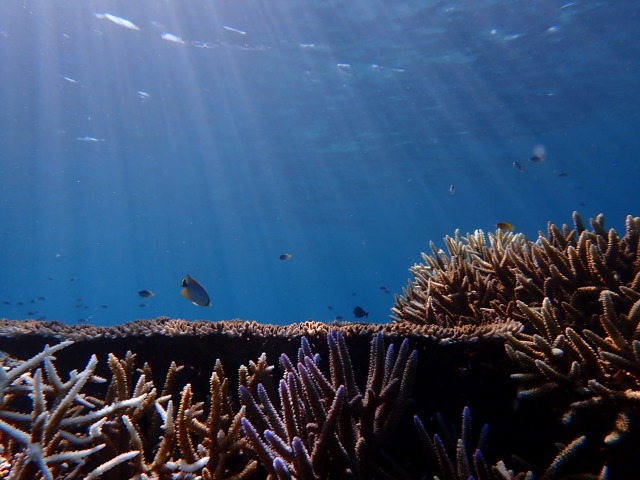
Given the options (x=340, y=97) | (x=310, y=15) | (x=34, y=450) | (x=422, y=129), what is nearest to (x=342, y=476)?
(x=34, y=450)

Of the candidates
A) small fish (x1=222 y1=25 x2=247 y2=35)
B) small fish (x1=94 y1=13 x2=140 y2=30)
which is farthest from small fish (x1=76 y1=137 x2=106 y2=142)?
small fish (x1=222 y1=25 x2=247 y2=35)

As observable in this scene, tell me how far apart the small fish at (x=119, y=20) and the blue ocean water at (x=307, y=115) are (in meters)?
0.33

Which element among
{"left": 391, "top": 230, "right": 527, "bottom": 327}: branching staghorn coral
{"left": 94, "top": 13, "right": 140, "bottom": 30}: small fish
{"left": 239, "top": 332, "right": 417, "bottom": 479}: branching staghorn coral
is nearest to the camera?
{"left": 239, "top": 332, "right": 417, "bottom": 479}: branching staghorn coral

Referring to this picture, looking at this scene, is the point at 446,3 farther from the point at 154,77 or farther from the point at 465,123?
the point at 154,77

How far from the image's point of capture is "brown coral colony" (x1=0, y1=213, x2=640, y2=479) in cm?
229

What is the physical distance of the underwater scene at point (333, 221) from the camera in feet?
8.13

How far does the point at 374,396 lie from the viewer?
8.31 ft

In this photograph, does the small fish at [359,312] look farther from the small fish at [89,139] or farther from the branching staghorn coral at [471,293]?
the small fish at [89,139]

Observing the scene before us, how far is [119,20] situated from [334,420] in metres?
21.3

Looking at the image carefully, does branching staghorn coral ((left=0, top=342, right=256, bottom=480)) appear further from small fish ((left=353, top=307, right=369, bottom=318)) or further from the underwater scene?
small fish ((left=353, top=307, right=369, bottom=318))

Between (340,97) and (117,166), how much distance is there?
21.1 m

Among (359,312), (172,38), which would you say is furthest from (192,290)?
(172,38)

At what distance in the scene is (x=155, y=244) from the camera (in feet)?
208

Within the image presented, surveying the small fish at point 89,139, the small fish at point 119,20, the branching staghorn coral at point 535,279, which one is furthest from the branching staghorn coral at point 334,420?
the small fish at point 89,139
